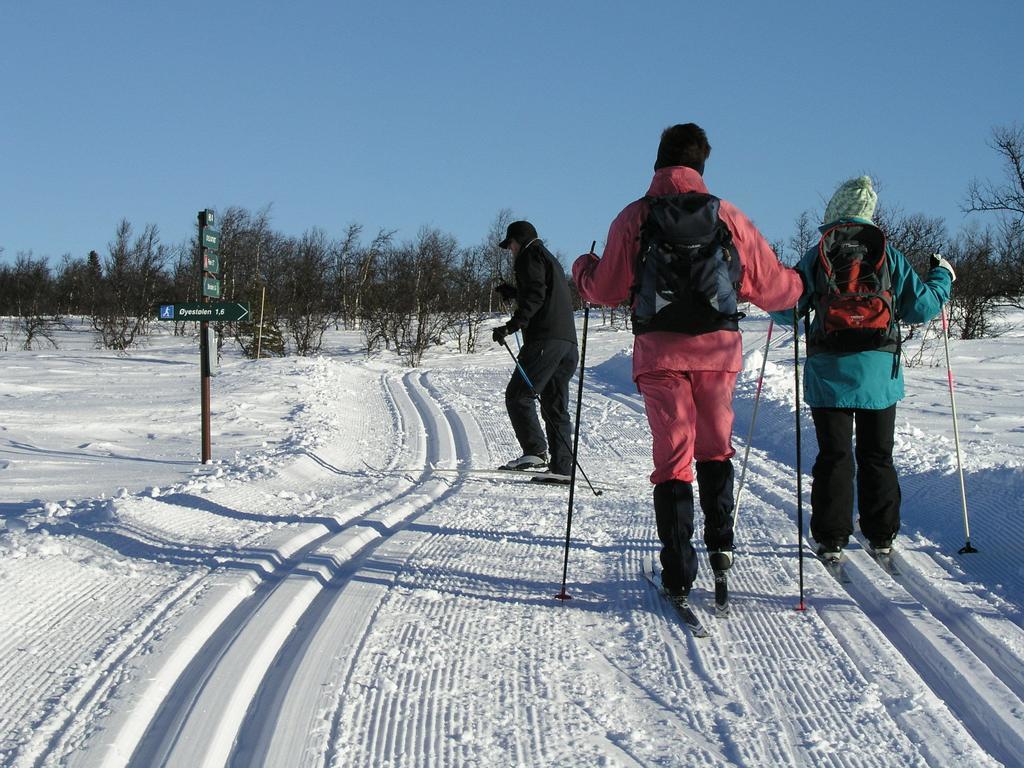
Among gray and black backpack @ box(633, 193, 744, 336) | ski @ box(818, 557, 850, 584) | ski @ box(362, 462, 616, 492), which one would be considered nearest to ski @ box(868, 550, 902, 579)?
ski @ box(818, 557, 850, 584)

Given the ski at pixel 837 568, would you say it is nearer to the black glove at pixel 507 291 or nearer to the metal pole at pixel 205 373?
the black glove at pixel 507 291

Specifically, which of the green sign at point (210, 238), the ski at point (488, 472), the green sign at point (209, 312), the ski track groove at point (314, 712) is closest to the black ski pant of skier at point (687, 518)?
the ski track groove at point (314, 712)

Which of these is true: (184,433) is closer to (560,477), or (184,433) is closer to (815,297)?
(560,477)

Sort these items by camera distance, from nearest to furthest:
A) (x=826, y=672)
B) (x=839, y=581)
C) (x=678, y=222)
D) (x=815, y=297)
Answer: (x=826, y=672), (x=678, y=222), (x=839, y=581), (x=815, y=297)

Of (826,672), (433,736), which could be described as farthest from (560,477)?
(433,736)

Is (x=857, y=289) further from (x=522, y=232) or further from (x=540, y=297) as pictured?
(x=522, y=232)

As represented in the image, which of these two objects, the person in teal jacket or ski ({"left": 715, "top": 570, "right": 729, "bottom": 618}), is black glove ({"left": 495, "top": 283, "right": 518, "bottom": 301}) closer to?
the person in teal jacket

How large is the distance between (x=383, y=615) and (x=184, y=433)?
6.81 metres

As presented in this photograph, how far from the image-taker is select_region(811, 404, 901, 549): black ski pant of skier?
12.4 ft

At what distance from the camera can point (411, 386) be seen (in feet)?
49.8

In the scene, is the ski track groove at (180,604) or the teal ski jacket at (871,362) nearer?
→ the ski track groove at (180,604)

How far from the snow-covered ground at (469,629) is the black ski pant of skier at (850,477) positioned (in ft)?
0.60

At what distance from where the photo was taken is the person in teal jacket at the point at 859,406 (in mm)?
3730

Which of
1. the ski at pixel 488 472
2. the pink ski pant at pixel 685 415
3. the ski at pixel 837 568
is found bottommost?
the ski at pixel 488 472
